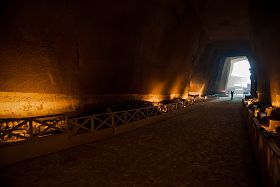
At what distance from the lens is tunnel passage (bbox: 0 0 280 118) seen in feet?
31.6

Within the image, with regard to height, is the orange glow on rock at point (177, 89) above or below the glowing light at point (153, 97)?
above

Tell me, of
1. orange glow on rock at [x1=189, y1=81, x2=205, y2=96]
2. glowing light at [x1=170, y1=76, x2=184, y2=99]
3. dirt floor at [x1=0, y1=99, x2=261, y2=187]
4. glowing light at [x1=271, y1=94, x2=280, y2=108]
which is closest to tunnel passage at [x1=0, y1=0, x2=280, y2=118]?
glowing light at [x1=271, y1=94, x2=280, y2=108]

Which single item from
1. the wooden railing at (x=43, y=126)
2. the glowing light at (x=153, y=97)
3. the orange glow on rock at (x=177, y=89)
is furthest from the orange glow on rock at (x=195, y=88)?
the wooden railing at (x=43, y=126)

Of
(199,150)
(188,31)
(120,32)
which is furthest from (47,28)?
(188,31)

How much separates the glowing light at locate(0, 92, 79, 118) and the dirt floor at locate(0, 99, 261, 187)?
3627mm

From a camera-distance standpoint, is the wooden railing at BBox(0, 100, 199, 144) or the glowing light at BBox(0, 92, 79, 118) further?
the glowing light at BBox(0, 92, 79, 118)

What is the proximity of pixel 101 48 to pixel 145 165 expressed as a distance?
902 cm

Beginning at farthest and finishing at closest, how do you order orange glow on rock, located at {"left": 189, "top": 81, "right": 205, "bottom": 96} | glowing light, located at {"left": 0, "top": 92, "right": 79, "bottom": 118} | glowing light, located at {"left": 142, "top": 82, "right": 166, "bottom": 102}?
orange glow on rock, located at {"left": 189, "top": 81, "right": 205, "bottom": 96}
glowing light, located at {"left": 142, "top": 82, "right": 166, "bottom": 102}
glowing light, located at {"left": 0, "top": 92, "right": 79, "bottom": 118}

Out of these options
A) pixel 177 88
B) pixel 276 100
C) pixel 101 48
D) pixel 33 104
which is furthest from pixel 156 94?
pixel 33 104

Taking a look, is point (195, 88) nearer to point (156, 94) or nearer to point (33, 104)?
point (156, 94)

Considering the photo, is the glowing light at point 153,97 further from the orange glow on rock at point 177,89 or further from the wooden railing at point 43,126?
the wooden railing at point 43,126

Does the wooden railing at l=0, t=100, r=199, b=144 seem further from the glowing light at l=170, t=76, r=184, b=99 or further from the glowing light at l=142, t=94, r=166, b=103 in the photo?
the glowing light at l=170, t=76, r=184, b=99

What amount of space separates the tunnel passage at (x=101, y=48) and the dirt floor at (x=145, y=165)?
4278 mm

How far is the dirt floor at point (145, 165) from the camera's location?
5.38 meters
